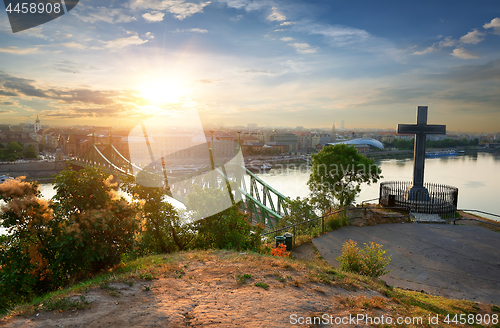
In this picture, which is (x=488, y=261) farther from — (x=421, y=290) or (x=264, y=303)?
(x=264, y=303)

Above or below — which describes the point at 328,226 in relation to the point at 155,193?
below

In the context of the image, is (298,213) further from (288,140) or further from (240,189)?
(288,140)

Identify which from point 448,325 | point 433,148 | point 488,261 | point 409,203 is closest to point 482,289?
point 488,261

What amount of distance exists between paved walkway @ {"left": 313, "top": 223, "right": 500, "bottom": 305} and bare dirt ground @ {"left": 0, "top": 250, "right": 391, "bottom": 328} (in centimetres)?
196

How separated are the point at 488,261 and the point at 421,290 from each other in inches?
111

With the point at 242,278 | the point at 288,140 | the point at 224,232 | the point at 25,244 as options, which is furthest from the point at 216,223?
the point at 288,140

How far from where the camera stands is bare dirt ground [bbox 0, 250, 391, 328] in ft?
12.2

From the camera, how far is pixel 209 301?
441cm

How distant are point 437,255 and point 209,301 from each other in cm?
645

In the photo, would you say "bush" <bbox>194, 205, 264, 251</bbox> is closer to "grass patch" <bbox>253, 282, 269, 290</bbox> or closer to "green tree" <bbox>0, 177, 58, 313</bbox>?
"grass patch" <bbox>253, 282, 269, 290</bbox>

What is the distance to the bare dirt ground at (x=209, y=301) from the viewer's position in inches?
147

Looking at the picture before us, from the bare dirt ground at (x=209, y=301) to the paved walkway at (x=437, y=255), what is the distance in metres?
1.96

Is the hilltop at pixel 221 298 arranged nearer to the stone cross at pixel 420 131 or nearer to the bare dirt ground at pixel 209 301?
the bare dirt ground at pixel 209 301

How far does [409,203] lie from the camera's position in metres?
13.1
